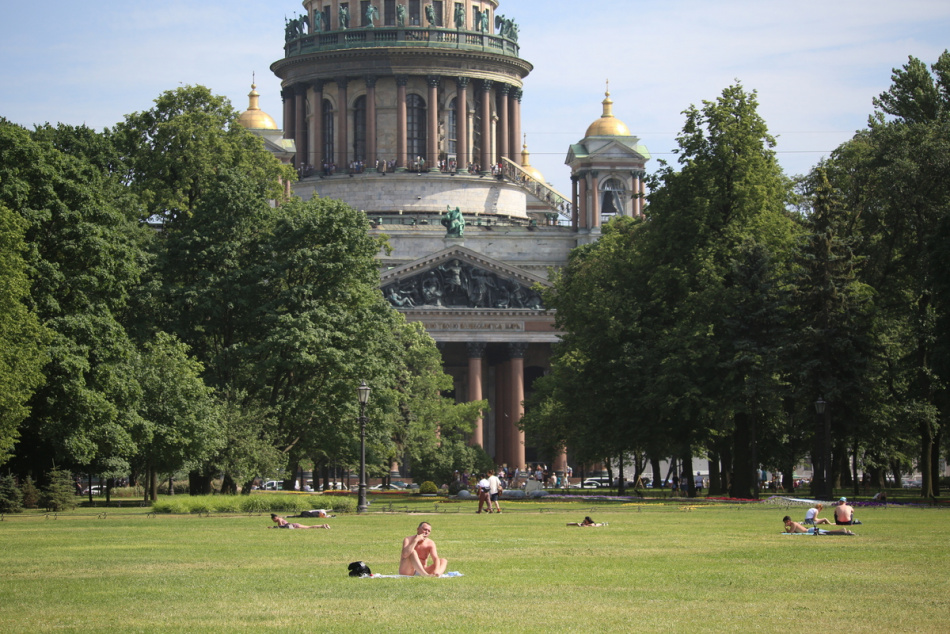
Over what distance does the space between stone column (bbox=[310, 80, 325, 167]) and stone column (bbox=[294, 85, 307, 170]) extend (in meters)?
1.25

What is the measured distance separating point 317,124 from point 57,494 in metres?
82.1

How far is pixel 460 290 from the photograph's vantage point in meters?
103

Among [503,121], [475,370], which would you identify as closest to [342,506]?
[475,370]

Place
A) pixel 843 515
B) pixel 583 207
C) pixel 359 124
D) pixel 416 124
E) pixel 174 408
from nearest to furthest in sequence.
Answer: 1. pixel 843 515
2. pixel 174 408
3. pixel 583 207
4. pixel 359 124
5. pixel 416 124

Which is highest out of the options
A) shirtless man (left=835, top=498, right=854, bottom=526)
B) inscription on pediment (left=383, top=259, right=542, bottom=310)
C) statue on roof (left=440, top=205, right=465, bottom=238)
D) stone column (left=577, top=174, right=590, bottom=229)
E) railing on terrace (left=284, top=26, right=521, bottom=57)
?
railing on terrace (left=284, top=26, right=521, bottom=57)

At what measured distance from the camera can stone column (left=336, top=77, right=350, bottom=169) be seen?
398ft

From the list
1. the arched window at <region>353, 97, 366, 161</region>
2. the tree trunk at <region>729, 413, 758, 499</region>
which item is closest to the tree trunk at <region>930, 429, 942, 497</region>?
the tree trunk at <region>729, 413, 758, 499</region>

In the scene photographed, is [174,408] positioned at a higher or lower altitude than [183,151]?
lower

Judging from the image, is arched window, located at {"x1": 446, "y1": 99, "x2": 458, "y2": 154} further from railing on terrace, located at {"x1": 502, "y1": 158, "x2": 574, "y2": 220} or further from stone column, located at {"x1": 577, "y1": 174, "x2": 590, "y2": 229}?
stone column, located at {"x1": 577, "y1": 174, "x2": 590, "y2": 229}

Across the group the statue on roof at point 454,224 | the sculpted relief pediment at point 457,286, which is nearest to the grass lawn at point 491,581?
the sculpted relief pediment at point 457,286

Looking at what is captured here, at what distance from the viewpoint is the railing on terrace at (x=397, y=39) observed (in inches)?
4742

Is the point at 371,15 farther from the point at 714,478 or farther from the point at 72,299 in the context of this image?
the point at 72,299

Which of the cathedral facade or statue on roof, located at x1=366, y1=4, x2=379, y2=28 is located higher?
statue on roof, located at x1=366, y1=4, x2=379, y2=28

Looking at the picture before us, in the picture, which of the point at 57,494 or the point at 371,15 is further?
the point at 371,15
